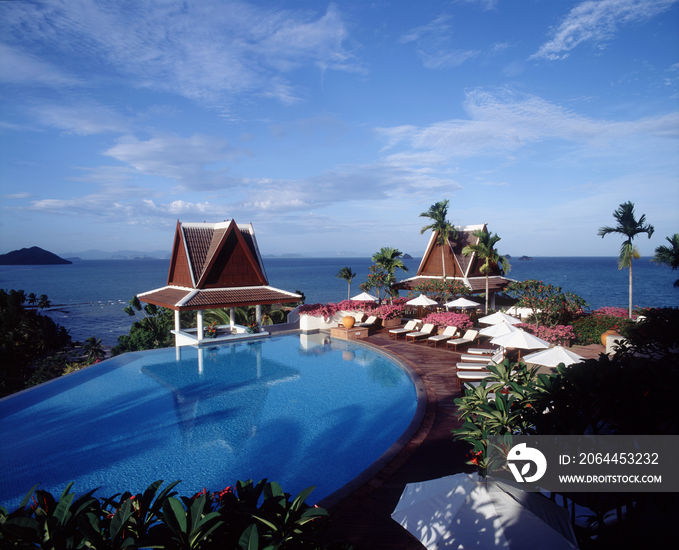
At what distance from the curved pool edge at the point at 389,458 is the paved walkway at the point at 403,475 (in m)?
0.02

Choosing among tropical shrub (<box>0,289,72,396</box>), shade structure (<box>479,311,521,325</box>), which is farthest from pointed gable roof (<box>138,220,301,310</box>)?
tropical shrub (<box>0,289,72,396</box>)

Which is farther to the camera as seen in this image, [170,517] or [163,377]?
[163,377]

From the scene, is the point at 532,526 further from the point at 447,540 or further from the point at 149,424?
the point at 149,424

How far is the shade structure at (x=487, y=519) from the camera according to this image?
3777 millimetres

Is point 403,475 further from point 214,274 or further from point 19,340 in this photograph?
point 19,340

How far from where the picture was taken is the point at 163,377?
14.6m

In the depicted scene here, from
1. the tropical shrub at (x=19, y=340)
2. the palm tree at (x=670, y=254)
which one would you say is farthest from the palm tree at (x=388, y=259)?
the tropical shrub at (x=19, y=340)

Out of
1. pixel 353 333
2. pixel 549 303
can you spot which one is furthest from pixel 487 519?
pixel 353 333

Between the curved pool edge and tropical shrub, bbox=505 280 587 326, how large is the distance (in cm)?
827

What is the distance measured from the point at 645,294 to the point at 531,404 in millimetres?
97045

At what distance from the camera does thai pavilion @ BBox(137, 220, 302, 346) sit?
19531 millimetres

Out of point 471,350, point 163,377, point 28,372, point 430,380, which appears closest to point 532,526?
point 430,380

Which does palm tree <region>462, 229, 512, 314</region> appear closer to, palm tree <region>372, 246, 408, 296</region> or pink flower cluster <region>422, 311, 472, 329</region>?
palm tree <region>372, 246, 408, 296</region>

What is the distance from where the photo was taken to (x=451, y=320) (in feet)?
Answer: 63.1
